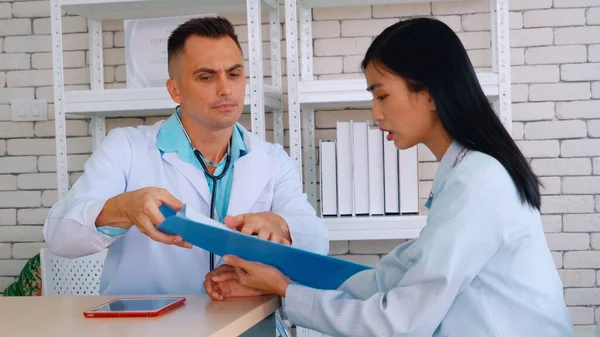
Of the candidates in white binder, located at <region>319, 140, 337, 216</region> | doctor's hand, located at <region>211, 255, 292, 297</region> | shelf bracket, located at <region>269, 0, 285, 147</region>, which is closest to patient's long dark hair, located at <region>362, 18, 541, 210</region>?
doctor's hand, located at <region>211, 255, 292, 297</region>

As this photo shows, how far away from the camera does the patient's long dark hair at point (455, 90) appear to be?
4.91ft

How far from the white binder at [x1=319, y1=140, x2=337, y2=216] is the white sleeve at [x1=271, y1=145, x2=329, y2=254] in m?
0.71

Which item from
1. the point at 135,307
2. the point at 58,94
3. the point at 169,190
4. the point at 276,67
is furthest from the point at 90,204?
the point at 276,67

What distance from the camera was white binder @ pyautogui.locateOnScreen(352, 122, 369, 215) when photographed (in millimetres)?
2969

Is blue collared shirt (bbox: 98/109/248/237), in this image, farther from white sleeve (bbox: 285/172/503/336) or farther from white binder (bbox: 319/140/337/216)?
white binder (bbox: 319/140/337/216)

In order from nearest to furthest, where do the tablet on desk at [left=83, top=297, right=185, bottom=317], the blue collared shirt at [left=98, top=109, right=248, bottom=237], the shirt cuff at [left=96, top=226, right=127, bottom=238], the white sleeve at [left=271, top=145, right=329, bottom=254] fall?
the tablet on desk at [left=83, top=297, right=185, bottom=317]
the shirt cuff at [left=96, top=226, right=127, bottom=238]
the white sleeve at [left=271, top=145, right=329, bottom=254]
the blue collared shirt at [left=98, top=109, right=248, bottom=237]

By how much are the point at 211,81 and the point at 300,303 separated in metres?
0.80

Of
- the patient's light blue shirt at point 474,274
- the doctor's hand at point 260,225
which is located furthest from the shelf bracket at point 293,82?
the patient's light blue shirt at point 474,274

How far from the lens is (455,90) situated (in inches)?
60.0

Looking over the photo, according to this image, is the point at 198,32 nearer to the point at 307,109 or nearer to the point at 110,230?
the point at 110,230

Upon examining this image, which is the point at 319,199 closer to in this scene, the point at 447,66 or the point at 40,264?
the point at 40,264

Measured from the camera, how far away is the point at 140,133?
2162 millimetres

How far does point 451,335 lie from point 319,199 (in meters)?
1.88

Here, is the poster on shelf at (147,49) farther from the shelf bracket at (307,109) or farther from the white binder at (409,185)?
the white binder at (409,185)
